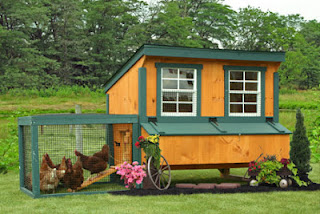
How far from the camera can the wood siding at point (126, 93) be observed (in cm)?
1016

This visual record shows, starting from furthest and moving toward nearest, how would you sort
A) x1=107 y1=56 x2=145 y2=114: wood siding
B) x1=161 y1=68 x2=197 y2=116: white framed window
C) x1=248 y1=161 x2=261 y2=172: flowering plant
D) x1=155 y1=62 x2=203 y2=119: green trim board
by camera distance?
x1=107 y1=56 x2=145 y2=114: wood siding → x1=161 y1=68 x2=197 y2=116: white framed window → x1=155 y1=62 x2=203 y2=119: green trim board → x1=248 y1=161 x2=261 y2=172: flowering plant

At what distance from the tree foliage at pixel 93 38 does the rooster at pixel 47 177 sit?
76.4 feet

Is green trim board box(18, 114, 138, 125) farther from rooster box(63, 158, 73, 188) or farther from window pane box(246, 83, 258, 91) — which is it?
window pane box(246, 83, 258, 91)

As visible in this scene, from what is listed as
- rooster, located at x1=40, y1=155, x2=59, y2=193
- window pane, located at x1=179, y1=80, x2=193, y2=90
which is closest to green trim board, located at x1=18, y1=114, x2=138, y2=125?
rooster, located at x1=40, y1=155, x2=59, y2=193

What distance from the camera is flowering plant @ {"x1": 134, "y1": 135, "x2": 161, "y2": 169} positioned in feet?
29.0

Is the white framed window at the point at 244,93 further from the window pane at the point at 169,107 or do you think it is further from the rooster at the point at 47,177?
the rooster at the point at 47,177

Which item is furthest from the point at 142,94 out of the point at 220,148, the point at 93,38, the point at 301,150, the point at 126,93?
the point at 93,38

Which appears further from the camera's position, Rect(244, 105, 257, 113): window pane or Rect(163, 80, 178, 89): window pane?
Rect(244, 105, 257, 113): window pane

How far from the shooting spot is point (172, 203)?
7.86 meters

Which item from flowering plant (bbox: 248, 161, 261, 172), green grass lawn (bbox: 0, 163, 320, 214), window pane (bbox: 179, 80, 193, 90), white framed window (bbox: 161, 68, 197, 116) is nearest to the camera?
green grass lawn (bbox: 0, 163, 320, 214)

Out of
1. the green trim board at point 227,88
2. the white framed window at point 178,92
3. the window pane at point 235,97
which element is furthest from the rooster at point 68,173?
the window pane at point 235,97

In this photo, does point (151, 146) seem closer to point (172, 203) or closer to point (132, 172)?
point (132, 172)

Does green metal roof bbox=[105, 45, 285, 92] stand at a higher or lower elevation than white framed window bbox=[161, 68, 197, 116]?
higher

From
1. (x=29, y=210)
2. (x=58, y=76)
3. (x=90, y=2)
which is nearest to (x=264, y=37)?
(x=90, y=2)
